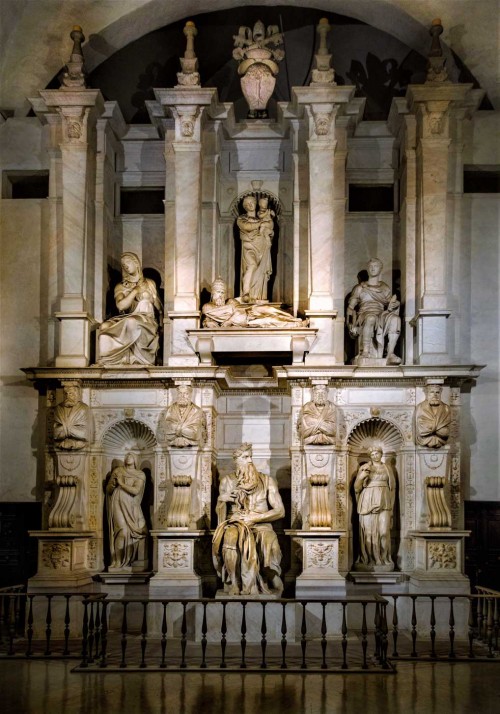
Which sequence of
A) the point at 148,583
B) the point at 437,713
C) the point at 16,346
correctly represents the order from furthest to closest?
the point at 16,346
the point at 148,583
the point at 437,713

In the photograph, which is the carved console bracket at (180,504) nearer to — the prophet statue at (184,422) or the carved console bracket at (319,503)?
the prophet statue at (184,422)

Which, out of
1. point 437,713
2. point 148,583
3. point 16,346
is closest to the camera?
point 437,713

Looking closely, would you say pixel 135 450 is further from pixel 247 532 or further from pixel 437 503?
pixel 437 503

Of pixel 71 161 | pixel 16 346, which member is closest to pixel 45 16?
pixel 71 161

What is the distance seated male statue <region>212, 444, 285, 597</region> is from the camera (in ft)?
46.9

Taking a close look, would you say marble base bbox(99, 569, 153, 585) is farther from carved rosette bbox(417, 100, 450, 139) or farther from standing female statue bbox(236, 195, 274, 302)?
carved rosette bbox(417, 100, 450, 139)

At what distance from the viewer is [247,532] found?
1441cm

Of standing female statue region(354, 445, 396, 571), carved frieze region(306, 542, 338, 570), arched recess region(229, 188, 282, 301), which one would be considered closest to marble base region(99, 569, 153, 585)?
carved frieze region(306, 542, 338, 570)

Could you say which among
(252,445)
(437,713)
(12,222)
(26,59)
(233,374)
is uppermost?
(26,59)

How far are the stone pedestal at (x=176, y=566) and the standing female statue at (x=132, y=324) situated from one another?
2636 mm

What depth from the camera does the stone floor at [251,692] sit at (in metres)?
10.4

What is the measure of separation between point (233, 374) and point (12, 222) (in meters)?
4.10

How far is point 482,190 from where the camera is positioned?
1700 cm

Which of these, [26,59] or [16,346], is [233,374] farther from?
[26,59]
